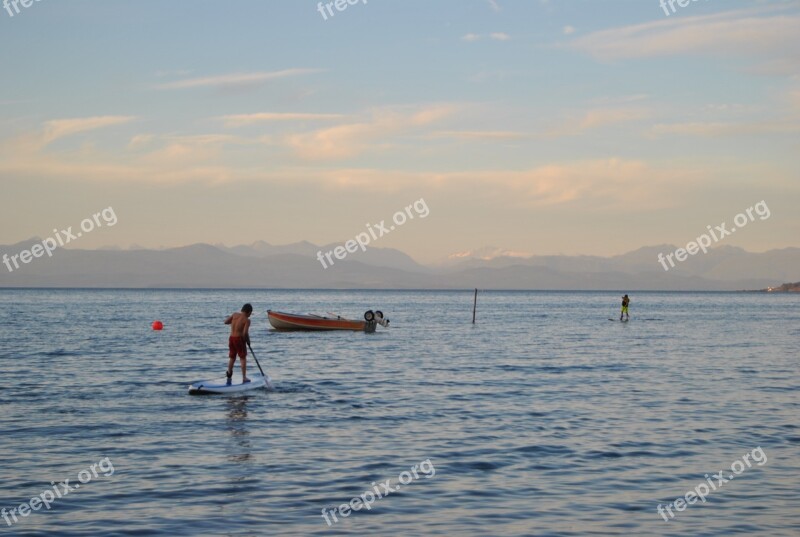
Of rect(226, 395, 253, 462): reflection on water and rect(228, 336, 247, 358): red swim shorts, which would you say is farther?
rect(228, 336, 247, 358): red swim shorts

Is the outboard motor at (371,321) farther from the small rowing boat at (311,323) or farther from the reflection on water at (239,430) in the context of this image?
the reflection on water at (239,430)

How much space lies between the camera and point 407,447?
18.0 m

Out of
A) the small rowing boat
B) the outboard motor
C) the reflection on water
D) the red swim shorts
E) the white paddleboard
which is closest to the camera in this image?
the reflection on water

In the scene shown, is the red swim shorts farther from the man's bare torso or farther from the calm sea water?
the calm sea water

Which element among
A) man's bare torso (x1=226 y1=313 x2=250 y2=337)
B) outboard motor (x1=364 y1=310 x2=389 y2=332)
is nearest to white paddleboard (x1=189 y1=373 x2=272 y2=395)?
man's bare torso (x1=226 y1=313 x2=250 y2=337)

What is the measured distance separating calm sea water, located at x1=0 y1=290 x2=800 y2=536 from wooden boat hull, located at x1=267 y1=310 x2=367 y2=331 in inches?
1083

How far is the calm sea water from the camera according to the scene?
1301cm

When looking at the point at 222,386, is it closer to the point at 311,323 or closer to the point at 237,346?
the point at 237,346

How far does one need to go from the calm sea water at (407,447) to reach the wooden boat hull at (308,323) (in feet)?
90.2

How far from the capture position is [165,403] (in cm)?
2458

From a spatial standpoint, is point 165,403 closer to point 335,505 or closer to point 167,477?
point 167,477

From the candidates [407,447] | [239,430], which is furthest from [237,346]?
[407,447]

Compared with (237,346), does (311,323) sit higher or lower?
lower

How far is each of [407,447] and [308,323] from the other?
157 ft
